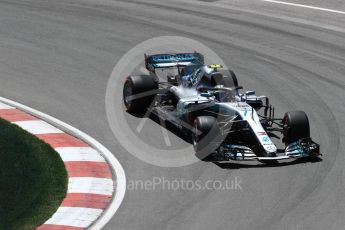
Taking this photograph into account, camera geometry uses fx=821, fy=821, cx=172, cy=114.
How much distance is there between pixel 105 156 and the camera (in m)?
14.8

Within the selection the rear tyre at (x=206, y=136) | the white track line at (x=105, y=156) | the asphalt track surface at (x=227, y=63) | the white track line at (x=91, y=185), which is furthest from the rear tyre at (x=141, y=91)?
the white track line at (x=91, y=185)

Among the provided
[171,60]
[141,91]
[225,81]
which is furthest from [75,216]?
[171,60]

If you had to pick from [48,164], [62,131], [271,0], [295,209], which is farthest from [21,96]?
[271,0]

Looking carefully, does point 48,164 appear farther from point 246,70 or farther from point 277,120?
point 246,70

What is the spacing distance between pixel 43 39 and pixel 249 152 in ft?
33.0

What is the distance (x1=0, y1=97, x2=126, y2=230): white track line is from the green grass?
2.62 ft

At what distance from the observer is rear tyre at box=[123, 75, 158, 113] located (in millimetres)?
16844

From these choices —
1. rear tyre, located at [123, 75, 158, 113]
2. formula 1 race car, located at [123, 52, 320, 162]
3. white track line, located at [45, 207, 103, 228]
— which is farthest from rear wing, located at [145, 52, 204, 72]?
white track line, located at [45, 207, 103, 228]

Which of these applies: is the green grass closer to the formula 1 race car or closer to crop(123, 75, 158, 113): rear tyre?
crop(123, 75, 158, 113): rear tyre

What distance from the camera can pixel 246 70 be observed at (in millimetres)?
20562

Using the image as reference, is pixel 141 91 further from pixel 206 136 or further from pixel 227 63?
pixel 227 63

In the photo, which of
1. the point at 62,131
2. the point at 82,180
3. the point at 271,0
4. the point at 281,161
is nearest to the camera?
the point at 82,180

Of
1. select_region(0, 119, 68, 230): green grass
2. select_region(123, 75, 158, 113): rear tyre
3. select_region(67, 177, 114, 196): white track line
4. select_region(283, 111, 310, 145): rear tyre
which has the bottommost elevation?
select_region(0, 119, 68, 230): green grass

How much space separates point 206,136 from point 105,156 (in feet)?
6.10
